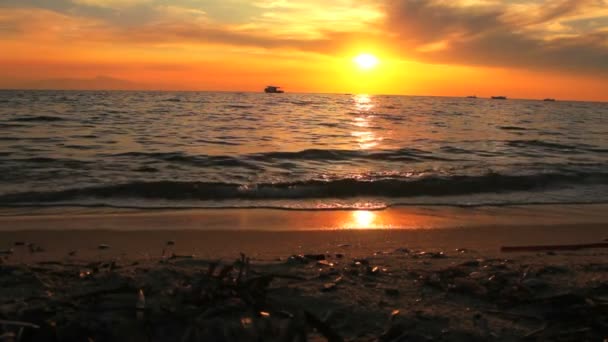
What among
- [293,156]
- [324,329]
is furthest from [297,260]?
[293,156]

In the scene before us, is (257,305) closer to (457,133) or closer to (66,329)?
(66,329)

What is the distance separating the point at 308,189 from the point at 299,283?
5.72 meters

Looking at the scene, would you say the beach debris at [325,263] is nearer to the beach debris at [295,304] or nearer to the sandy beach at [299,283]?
the sandy beach at [299,283]

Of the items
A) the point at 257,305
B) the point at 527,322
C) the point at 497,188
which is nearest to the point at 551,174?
the point at 497,188

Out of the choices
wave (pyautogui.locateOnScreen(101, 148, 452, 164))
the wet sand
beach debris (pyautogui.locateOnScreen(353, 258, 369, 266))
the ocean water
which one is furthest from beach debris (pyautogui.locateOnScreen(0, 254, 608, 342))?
wave (pyautogui.locateOnScreen(101, 148, 452, 164))

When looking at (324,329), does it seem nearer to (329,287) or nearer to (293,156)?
(329,287)

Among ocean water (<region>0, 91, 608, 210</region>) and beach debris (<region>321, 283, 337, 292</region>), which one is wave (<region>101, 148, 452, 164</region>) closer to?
ocean water (<region>0, 91, 608, 210</region>)

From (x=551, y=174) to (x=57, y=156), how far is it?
39.6 feet

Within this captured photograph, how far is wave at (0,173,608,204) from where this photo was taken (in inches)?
332

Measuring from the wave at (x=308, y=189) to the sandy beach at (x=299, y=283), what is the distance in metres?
2.03

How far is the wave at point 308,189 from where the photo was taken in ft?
27.7

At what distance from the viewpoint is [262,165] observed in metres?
12.1

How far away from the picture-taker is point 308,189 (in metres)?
9.23

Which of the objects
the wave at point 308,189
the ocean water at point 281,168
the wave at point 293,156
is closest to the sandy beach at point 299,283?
the wave at point 308,189
